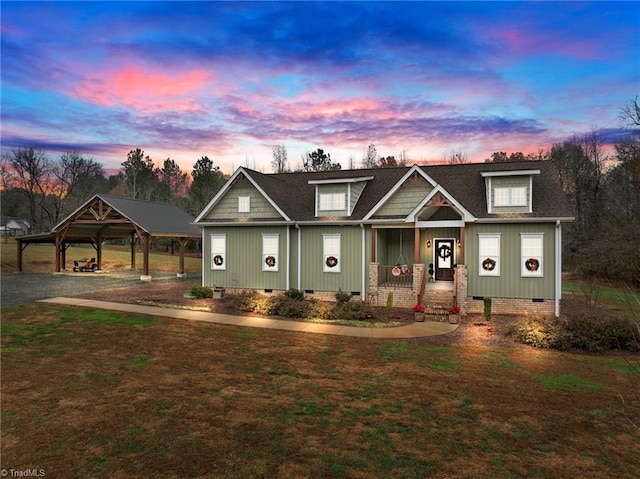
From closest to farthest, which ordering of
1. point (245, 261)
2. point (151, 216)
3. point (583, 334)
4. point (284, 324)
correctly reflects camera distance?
point (583, 334) → point (284, 324) → point (245, 261) → point (151, 216)

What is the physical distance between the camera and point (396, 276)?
20.6 m

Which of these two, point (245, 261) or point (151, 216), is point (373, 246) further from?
point (151, 216)

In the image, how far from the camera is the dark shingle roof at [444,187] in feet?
60.5

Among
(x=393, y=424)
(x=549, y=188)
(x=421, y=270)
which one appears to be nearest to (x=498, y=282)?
(x=421, y=270)

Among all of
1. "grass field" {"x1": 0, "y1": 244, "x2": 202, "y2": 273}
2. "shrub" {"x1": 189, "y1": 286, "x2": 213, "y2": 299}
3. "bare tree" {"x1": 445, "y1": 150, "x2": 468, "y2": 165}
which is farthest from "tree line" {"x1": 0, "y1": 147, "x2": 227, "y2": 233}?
"shrub" {"x1": 189, "y1": 286, "x2": 213, "y2": 299}

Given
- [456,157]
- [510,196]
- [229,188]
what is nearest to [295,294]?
[229,188]

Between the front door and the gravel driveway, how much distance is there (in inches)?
675

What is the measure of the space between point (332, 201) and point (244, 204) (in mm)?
4989

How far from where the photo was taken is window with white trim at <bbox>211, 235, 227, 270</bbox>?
74.0 ft

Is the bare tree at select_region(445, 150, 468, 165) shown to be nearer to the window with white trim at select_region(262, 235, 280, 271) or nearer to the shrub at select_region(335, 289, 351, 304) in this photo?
the window with white trim at select_region(262, 235, 280, 271)

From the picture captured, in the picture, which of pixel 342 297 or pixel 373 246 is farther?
pixel 373 246

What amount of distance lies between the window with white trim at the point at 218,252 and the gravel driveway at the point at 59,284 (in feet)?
18.7

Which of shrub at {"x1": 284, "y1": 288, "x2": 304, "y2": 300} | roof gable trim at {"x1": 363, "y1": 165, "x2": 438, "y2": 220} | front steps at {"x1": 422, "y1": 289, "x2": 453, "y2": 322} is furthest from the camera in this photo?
shrub at {"x1": 284, "y1": 288, "x2": 304, "y2": 300}

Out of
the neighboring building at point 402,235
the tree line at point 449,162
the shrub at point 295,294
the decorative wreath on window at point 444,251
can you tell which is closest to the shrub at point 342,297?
the neighboring building at point 402,235
